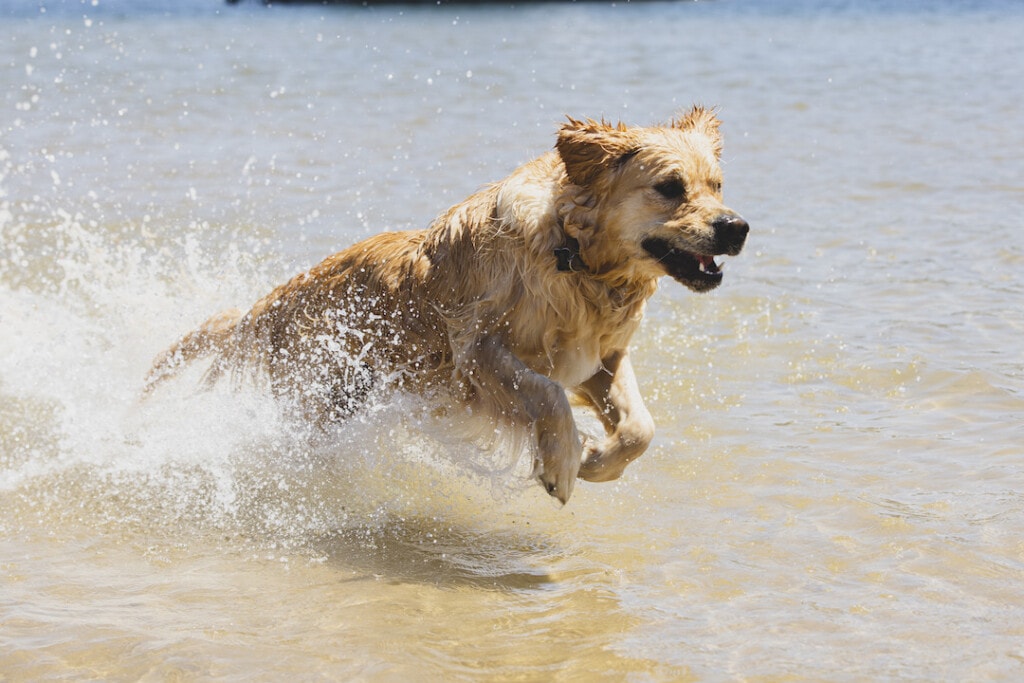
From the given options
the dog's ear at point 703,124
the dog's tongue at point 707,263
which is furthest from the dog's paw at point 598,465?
the dog's ear at point 703,124

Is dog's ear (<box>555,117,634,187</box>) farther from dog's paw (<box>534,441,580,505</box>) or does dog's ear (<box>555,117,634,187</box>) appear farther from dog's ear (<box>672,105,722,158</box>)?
dog's paw (<box>534,441,580,505</box>)

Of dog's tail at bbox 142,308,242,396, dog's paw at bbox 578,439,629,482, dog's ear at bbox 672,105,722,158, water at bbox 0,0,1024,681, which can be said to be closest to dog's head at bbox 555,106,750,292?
dog's ear at bbox 672,105,722,158

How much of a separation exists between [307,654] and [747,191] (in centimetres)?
717

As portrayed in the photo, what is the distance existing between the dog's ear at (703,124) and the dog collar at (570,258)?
68 cm

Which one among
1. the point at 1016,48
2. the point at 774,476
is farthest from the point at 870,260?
the point at 1016,48

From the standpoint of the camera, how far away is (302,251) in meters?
8.24

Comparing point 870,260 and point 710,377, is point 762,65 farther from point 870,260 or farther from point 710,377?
point 710,377

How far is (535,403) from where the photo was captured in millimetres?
4418

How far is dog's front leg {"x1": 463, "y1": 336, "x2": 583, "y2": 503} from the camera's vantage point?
436 centimetres

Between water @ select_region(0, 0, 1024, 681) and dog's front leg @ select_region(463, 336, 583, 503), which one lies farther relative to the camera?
dog's front leg @ select_region(463, 336, 583, 503)

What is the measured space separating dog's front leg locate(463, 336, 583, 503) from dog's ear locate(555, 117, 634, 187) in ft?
2.46

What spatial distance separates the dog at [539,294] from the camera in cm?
427

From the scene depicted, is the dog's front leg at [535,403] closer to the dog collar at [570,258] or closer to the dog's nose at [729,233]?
the dog collar at [570,258]

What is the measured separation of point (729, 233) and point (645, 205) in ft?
1.10
